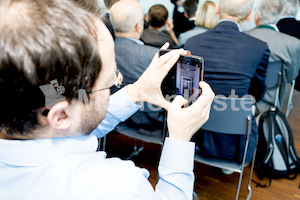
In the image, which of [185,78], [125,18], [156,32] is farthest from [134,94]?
[156,32]

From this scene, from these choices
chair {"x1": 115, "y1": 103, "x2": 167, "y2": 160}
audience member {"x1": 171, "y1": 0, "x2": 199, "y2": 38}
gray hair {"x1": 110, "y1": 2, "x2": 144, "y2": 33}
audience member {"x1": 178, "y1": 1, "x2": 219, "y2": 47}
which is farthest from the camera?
audience member {"x1": 171, "y1": 0, "x2": 199, "y2": 38}

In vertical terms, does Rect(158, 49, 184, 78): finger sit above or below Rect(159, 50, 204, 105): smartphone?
above

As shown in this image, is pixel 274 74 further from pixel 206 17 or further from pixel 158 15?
pixel 158 15

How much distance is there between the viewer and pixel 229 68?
1.62m

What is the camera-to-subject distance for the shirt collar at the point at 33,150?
1.76 ft

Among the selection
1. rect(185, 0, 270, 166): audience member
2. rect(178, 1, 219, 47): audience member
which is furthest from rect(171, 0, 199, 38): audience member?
rect(185, 0, 270, 166): audience member

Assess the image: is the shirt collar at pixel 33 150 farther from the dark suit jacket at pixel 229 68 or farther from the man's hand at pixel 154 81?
the dark suit jacket at pixel 229 68

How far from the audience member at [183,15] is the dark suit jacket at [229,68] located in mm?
2139

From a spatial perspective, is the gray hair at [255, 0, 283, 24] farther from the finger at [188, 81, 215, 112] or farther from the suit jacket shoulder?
the finger at [188, 81, 215, 112]

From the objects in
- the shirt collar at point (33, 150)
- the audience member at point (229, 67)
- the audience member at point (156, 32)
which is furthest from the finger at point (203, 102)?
the audience member at point (156, 32)

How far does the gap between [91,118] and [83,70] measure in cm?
13

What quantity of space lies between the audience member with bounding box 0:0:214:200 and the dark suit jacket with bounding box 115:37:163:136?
109 centimetres

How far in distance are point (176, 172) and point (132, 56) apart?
1.29 metres

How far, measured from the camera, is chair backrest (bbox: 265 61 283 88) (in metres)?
2.10
